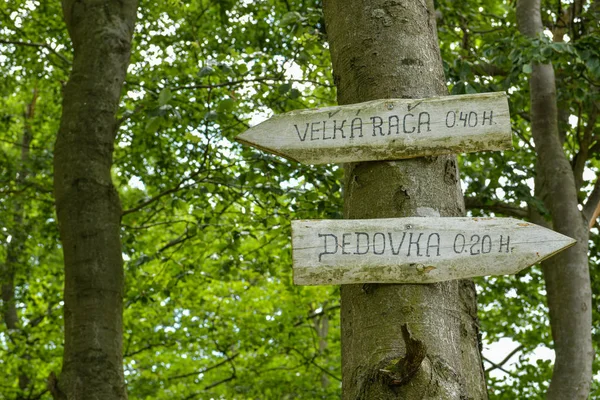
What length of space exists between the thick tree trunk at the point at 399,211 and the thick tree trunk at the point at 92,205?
9.05 ft

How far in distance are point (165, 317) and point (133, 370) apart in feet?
14.5

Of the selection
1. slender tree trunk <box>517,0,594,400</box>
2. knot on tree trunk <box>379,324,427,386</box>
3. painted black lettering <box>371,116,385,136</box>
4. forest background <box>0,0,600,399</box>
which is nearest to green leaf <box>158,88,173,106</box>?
forest background <box>0,0,600,399</box>

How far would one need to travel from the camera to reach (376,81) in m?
2.47

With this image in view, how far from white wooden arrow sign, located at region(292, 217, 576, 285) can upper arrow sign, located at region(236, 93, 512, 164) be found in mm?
242

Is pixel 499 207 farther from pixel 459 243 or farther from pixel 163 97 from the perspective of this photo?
pixel 459 243

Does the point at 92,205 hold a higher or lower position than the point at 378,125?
higher

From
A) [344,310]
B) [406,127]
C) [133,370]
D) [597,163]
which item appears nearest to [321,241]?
[344,310]

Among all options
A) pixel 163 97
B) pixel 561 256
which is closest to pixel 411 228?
pixel 163 97

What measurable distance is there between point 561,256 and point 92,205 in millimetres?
3942

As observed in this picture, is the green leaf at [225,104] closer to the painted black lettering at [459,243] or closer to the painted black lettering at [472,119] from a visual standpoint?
the painted black lettering at [472,119]

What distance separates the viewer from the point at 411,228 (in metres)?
2.20

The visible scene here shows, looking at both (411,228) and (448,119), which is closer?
(411,228)

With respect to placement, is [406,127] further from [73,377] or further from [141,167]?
[141,167]

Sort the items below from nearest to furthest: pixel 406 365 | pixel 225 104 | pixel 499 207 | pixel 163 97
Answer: pixel 406 365 → pixel 163 97 → pixel 225 104 → pixel 499 207
